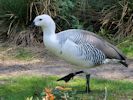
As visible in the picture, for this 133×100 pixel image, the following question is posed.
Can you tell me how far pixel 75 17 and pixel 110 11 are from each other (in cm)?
88

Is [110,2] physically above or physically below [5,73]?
above

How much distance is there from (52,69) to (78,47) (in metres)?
2.18

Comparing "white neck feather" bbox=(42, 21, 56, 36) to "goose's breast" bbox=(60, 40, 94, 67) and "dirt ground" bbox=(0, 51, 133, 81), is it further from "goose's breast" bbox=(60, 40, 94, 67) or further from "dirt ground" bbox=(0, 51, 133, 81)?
"dirt ground" bbox=(0, 51, 133, 81)

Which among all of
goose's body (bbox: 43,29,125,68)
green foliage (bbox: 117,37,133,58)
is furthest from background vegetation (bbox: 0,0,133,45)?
goose's body (bbox: 43,29,125,68)

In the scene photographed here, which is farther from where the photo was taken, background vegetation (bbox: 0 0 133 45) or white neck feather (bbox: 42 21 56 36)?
background vegetation (bbox: 0 0 133 45)

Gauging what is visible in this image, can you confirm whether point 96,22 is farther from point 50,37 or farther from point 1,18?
point 50,37

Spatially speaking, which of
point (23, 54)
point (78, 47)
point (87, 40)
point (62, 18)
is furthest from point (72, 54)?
point (62, 18)

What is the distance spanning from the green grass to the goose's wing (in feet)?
1.82

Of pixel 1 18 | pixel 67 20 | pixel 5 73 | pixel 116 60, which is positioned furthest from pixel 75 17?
pixel 116 60

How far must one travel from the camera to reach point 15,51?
35.8 ft

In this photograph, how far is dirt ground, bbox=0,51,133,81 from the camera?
8914 millimetres

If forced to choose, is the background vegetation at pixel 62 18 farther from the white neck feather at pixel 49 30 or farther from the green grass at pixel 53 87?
the white neck feather at pixel 49 30

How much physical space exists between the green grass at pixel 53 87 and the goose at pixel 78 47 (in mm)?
323

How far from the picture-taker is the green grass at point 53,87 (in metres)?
7.28
